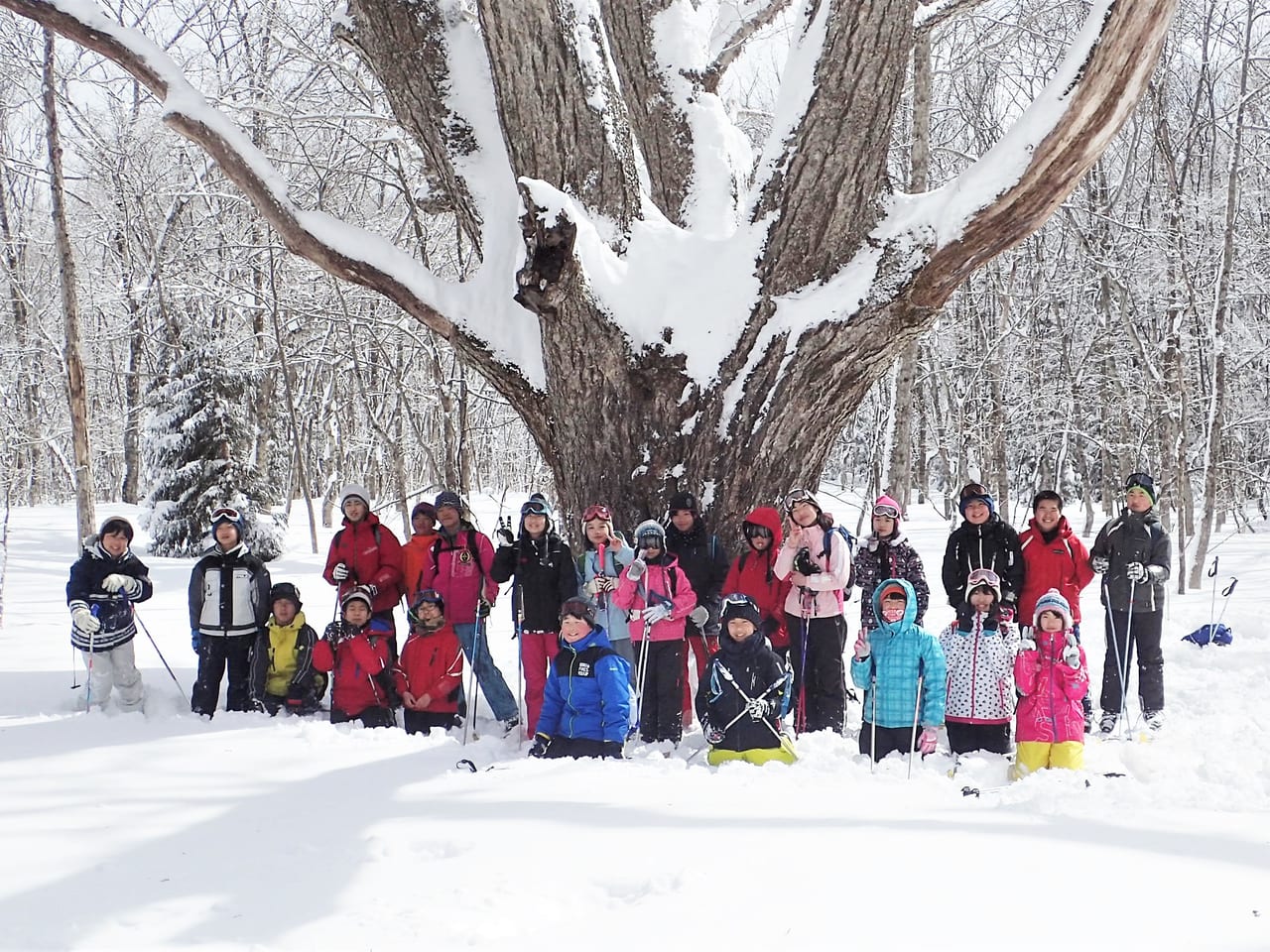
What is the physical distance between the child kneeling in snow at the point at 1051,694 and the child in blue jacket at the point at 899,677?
42 cm

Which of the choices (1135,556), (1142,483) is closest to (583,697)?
(1135,556)

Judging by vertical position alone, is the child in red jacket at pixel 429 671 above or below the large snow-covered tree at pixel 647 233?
below

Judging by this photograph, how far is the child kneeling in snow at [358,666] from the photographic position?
227 inches

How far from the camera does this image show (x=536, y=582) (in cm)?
583

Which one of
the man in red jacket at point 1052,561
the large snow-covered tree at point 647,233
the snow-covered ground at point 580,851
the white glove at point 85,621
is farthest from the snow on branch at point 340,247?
the man in red jacket at point 1052,561

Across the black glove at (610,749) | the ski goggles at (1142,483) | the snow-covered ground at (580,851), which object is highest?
the ski goggles at (1142,483)

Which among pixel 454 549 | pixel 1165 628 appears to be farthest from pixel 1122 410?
pixel 454 549

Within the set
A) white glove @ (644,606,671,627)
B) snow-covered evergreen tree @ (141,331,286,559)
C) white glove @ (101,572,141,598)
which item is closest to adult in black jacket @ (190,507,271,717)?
white glove @ (101,572,141,598)

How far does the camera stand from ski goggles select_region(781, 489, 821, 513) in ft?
18.0

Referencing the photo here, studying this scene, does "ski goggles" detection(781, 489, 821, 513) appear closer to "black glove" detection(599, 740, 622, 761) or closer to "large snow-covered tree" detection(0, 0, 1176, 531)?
"large snow-covered tree" detection(0, 0, 1176, 531)

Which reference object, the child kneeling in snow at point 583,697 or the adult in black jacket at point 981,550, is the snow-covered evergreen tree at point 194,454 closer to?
the child kneeling in snow at point 583,697

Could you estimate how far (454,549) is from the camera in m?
6.17

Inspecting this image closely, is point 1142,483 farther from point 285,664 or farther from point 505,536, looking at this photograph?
point 285,664

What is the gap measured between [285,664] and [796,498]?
334 cm
